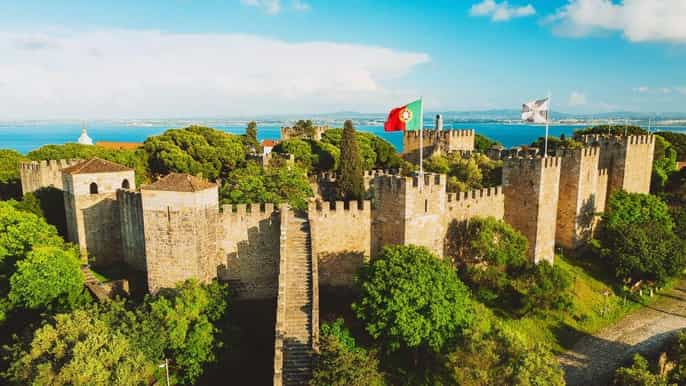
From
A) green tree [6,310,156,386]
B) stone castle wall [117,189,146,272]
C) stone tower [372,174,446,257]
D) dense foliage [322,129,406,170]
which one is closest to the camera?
green tree [6,310,156,386]

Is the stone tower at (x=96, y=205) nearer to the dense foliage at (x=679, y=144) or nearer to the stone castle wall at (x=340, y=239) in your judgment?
the stone castle wall at (x=340, y=239)

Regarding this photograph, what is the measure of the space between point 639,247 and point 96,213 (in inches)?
1122

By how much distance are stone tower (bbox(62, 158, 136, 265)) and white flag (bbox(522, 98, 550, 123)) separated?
67.7 ft

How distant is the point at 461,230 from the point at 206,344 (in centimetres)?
1263

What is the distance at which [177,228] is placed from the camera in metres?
19.5

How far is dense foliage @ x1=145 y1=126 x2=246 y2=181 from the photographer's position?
35312mm

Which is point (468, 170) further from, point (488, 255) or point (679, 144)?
point (679, 144)

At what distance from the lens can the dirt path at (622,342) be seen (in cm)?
2014

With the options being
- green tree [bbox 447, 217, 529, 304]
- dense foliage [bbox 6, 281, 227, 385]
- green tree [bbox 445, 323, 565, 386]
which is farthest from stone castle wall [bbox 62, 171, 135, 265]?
green tree [bbox 445, 323, 565, 386]

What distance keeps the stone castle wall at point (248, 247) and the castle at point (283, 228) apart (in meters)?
0.04

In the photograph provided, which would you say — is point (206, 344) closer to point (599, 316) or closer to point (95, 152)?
point (599, 316)

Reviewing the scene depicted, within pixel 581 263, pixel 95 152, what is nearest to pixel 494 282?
pixel 581 263

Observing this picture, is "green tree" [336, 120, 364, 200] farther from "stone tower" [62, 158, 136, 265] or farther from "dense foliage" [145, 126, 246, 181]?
"stone tower" [62, 158, 136, 265]

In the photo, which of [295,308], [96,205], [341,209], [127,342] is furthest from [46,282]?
[341,209]
